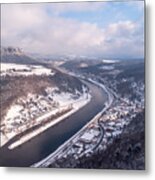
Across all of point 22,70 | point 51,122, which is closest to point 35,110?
point 51,122

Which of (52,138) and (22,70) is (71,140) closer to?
(52,138)

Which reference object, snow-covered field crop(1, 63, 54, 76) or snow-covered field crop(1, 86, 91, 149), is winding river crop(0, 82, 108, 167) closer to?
snow-covered field crop(1, 86, 91, 149)

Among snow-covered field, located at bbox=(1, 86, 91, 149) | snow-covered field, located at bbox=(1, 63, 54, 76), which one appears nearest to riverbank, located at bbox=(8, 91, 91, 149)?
snow-covered field, located at bbox=(1, 86, 91, 149)

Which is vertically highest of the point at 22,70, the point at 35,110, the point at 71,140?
the point at 22,70

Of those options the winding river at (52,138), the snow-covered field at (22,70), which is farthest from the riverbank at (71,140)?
the snow-covered field at (22,70)

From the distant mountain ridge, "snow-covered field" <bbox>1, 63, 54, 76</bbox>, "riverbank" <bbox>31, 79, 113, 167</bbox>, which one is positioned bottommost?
"riverbank" <bbox>31, 79, 113, 167</bbox>

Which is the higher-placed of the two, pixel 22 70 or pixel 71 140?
pixel 22 70

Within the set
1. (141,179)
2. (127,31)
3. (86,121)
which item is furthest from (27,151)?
(127,31)
